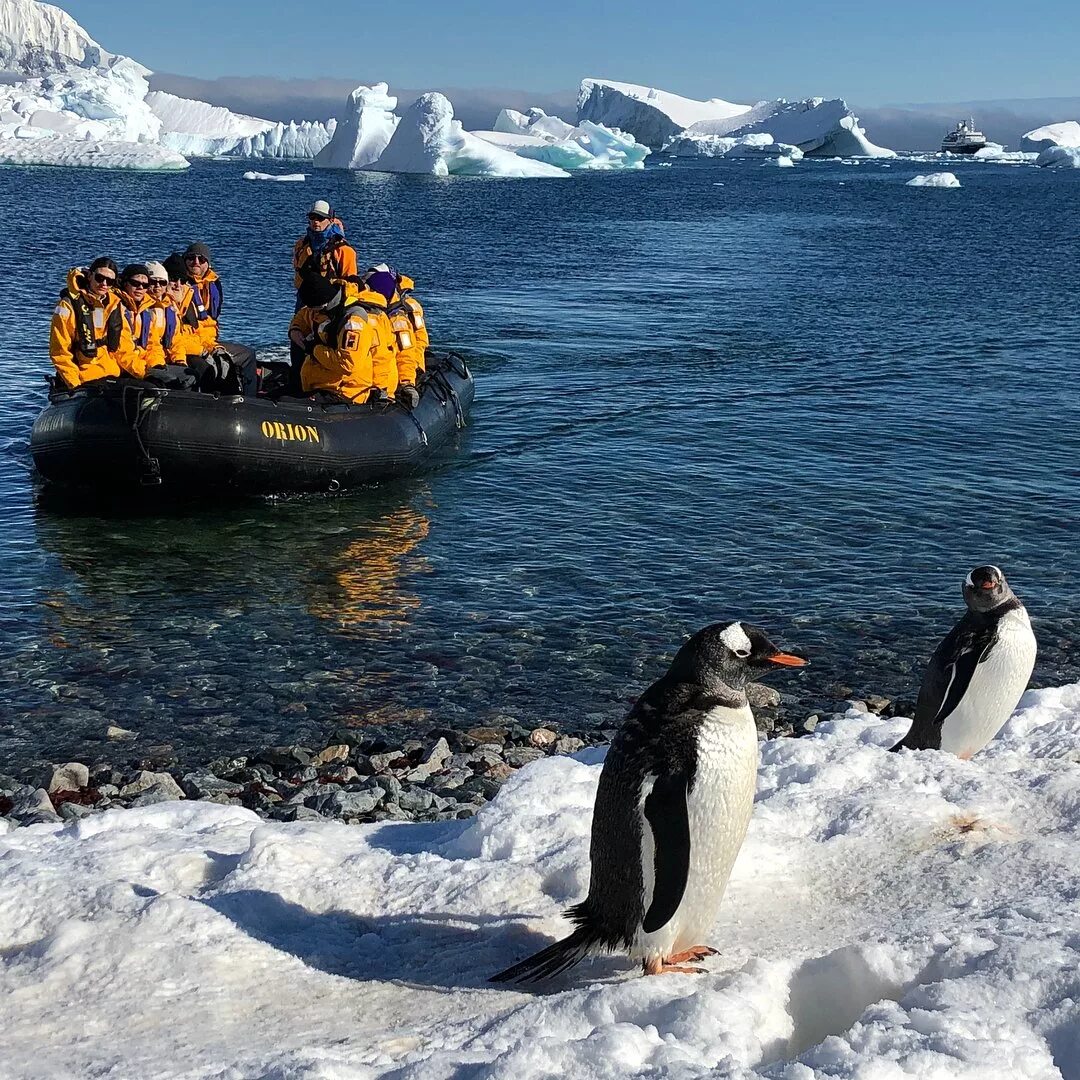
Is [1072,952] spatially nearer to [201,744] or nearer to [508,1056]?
[508,1056]

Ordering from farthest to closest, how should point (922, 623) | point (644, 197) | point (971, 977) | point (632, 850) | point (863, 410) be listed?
point (644, 197) < point (863, 410) < point (922, 623) < point (632, 850) < point (971, 977)

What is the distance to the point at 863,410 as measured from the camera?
56.5 ft

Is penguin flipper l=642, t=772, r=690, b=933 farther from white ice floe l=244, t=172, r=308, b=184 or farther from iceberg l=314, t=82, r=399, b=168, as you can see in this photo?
iceberg l=314, t=82, r=399, b=168

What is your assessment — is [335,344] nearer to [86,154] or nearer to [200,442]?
[200,442]

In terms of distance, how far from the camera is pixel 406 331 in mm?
13719

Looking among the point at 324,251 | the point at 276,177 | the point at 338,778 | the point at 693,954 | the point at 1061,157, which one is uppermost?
the point at 1061,157

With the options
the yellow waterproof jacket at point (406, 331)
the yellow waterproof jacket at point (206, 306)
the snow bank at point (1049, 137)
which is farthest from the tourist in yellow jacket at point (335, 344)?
the snow bank at point (1049, 137)

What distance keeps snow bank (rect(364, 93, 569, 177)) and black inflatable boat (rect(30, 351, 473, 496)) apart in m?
66.3

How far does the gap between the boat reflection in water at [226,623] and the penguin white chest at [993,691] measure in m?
3.55

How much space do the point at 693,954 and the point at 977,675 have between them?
2632 mm

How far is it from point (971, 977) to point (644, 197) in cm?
6371

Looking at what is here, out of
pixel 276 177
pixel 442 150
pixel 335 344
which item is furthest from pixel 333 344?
pixel 276 177

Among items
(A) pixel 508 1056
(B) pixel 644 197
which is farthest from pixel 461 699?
(B) pixel 644 197

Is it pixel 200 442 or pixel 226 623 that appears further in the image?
pixel 200 442
